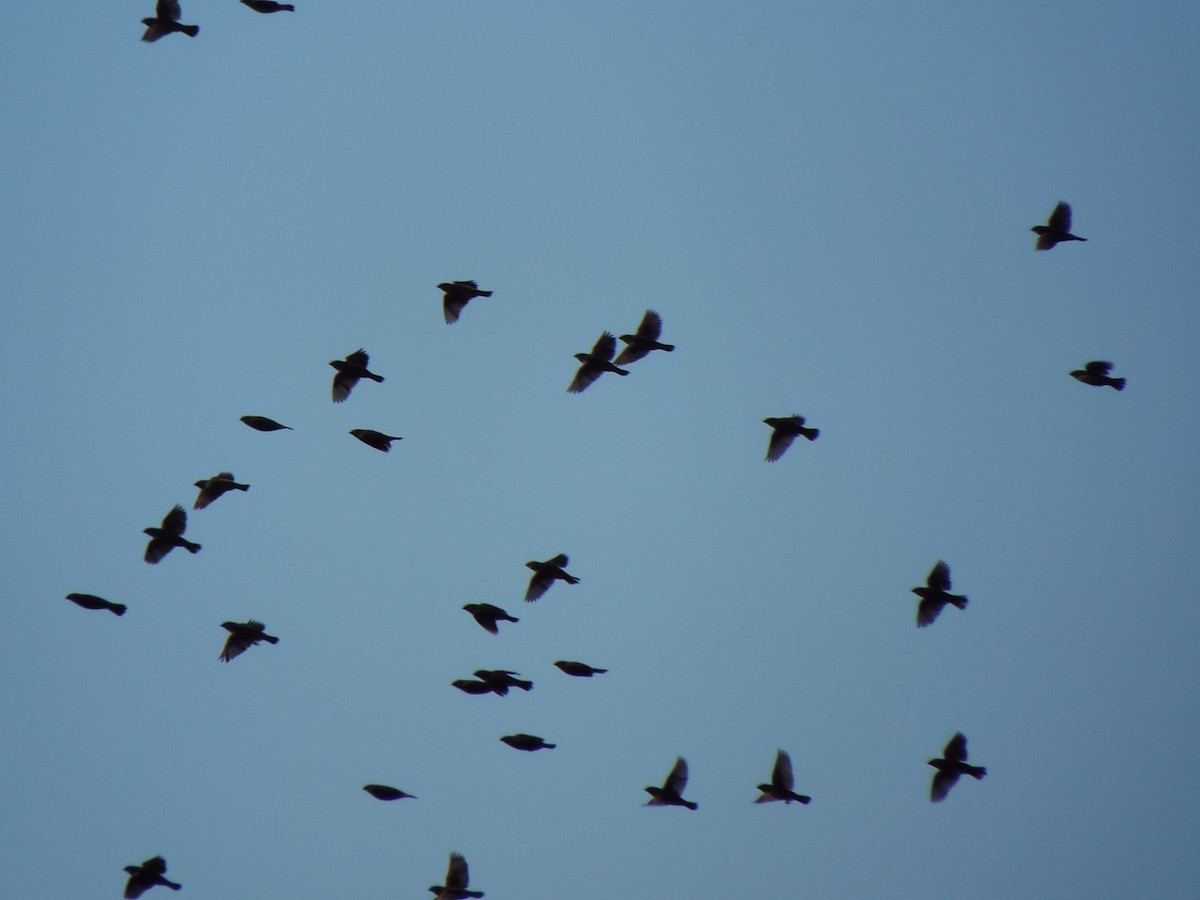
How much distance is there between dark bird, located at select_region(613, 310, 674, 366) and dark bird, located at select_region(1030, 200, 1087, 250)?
24.7ft

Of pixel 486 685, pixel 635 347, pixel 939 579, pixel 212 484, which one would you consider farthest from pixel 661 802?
pixel 212 484

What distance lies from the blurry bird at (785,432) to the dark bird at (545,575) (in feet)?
14.2

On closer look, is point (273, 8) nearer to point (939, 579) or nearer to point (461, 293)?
point (461, 293)

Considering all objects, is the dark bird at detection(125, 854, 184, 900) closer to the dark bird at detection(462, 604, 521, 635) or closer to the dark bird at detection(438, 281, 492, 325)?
the dark bird at detection(462, 604, 521, 635)

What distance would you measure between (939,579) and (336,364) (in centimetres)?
1140

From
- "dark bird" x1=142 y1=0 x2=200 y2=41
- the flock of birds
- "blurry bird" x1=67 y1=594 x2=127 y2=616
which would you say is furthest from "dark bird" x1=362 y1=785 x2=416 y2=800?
"dark bird" x1=142 y1=0 x2=200 y2=41

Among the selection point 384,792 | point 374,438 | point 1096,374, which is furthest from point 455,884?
point 1096,374

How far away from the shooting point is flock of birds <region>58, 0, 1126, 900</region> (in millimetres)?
26016

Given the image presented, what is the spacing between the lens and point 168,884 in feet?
85.6

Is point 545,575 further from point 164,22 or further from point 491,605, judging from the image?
point 164,22

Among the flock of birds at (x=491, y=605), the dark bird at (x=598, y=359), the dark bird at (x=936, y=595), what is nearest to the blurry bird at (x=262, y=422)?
the flock of birds at (x=491, y=605)

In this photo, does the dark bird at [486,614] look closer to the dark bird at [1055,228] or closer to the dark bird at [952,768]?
the dark bird at [952,768]

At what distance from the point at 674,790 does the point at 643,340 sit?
814 centimetres

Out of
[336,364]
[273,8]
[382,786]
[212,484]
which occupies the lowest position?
[382,786]
